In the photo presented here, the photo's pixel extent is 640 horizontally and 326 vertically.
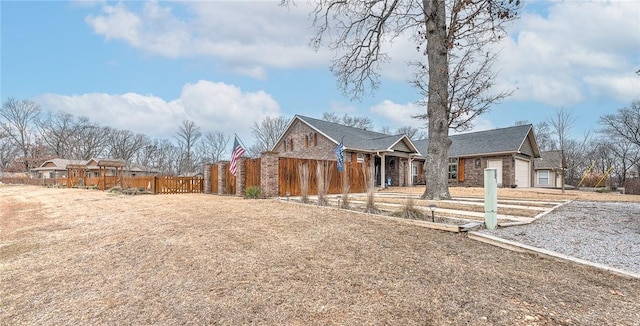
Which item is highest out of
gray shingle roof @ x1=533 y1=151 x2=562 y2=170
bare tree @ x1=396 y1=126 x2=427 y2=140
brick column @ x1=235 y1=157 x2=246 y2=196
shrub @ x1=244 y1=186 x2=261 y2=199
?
bare tree @ x1=396 y1=126 x2=427 y2=140

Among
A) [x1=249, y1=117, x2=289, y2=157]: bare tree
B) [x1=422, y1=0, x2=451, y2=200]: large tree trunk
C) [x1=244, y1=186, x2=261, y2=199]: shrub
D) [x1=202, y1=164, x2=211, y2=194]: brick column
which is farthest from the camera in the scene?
[x1=249, y1=117, x2=289, y2=157]: bare tree

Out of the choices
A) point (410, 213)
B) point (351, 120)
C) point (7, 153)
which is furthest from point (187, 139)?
point (410, 213)

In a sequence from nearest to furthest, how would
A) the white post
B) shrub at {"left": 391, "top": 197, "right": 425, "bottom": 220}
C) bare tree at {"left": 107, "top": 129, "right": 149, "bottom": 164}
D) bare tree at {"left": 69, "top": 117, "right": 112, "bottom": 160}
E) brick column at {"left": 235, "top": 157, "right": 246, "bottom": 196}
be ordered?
the white post, shrub at {"left": 391, "top": 197, "right": 425, "bottom": 220}, brick column at {"left": 235, "top": 157, "right": 246, "bottom": 196}, bare tree at {"left": 69, "top": 117, "right": 112, "bottom": 160}, bare tree at {"left": 107, "top": 129, "right": 149, "bottom": 164}

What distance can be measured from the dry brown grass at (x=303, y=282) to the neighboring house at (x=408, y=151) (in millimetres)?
13805

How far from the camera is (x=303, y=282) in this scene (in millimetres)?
2842

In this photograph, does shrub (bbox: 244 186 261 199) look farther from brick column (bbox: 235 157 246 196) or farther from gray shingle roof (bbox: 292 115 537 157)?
gray shingle roof (bbox: 292 115 537 157)

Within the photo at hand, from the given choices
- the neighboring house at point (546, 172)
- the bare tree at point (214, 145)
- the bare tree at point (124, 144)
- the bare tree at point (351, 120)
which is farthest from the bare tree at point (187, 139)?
the neighboring house at point (546, 172)

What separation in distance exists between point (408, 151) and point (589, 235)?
16.2 m

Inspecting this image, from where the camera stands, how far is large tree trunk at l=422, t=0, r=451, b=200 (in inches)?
358

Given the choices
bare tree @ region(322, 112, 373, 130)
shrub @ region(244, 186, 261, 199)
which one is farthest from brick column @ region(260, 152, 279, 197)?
bare tree @ region(322, 112, 373, 130)

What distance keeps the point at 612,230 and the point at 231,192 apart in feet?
42.6

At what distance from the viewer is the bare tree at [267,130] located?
42.5 metres

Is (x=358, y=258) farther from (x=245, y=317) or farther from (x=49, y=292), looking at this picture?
(x=49, y=292)

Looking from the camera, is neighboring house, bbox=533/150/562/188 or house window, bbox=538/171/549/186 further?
house window, bbox=538/171/549/186
